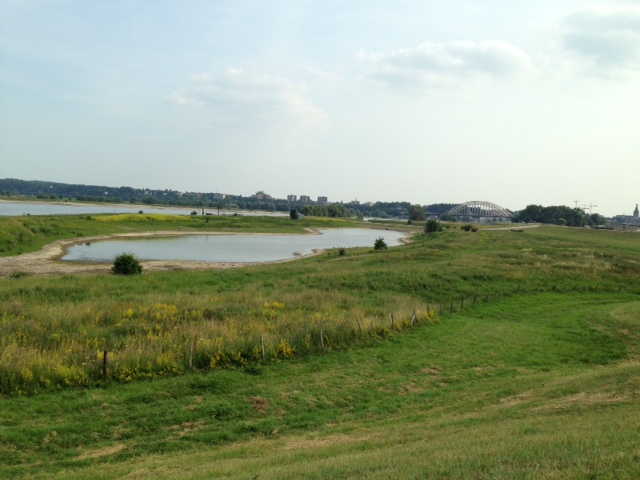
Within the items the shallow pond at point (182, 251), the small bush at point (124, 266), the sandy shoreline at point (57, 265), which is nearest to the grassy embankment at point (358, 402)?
the small bush at point (124, 266)

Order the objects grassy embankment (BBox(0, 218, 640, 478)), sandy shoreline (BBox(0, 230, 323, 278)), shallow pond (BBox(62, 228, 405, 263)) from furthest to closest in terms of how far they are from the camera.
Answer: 1. shallow pond (BBox(62, 228, 405, 263))
2. sandy shoreline (BBox(0, 230, 323, 278))
3. grassy embankment (BBox(0, 218, 640, 478))

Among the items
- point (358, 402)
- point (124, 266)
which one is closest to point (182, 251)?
point (124, 266)

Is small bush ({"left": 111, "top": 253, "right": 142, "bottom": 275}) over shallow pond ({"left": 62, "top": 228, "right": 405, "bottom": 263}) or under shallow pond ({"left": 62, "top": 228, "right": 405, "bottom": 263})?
over

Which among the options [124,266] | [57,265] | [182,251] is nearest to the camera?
[124,266]

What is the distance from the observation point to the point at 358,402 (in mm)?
13789

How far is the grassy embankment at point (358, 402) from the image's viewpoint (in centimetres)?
806

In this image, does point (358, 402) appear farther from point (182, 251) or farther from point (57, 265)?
point (182, 251)

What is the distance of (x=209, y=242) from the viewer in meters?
80.2

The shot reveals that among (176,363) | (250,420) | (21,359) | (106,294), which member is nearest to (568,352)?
(250,420)

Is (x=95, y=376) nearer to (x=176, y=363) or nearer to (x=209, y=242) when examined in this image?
(x=176, y=363)

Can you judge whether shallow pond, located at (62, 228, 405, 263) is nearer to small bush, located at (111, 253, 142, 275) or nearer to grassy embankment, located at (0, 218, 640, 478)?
small bush, located at (111, 253, 142, 275)

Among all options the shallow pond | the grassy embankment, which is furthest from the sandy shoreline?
the grassy embankment

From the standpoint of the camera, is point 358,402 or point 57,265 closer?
point 358,402

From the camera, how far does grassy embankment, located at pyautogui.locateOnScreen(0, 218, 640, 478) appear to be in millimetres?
8062
